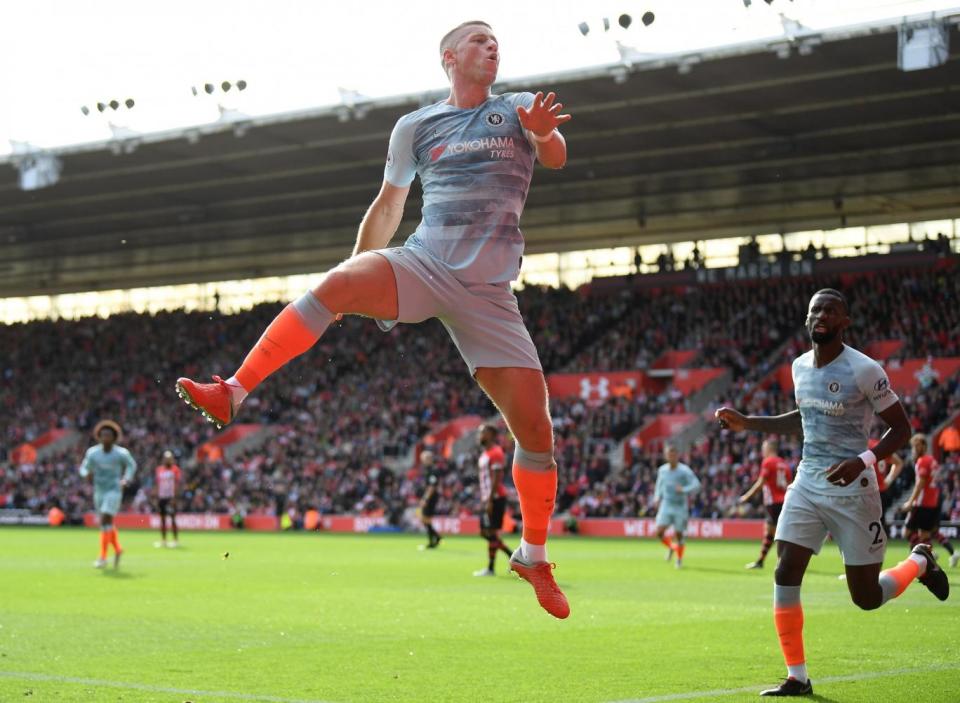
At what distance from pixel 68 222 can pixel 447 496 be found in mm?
19298

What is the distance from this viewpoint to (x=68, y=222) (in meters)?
49.3

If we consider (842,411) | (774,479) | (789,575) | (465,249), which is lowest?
(774,479)

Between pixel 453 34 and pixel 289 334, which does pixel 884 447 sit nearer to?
pixel 453 34

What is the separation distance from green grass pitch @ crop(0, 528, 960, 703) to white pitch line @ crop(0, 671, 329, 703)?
21 millimetres

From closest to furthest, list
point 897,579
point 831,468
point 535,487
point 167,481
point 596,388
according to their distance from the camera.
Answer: point 535,487, point 831,468, point 897,579, point 167,481, point 596,388

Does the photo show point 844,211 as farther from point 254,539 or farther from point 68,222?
point 68,222

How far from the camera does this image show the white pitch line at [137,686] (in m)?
8.01

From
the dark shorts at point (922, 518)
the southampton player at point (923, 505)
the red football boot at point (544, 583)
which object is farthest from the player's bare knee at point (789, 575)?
the dark shorts at point (922, 518)

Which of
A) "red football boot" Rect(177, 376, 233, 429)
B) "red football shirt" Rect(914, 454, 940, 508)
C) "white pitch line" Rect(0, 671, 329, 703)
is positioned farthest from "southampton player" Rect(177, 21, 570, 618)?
"red football shirt" Rect(914, 454, 940, 508)

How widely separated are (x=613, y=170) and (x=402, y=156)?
35767mm

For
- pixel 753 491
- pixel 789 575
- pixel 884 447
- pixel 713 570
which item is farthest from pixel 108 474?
pixel 884 447

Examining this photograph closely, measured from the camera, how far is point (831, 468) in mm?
8516

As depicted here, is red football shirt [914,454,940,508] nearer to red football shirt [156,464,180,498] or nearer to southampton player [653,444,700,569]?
southampton player [653,444,700,569]

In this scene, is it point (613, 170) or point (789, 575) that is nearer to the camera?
point (789, 575)
